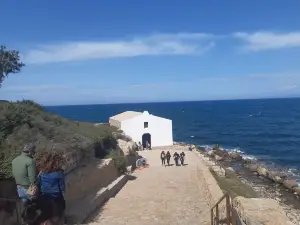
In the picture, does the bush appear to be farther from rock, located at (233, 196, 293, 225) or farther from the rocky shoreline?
rock, located at (233, 196, 293, 225)

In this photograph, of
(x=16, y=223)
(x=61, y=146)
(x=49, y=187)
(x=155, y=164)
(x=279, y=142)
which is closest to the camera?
(x=49, y=187)

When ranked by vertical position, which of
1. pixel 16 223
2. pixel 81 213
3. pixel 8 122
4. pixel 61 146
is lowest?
pixel 81 213

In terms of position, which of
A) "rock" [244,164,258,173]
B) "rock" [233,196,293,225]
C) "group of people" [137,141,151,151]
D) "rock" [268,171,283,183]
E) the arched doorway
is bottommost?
"rock" [244,164,258,173]

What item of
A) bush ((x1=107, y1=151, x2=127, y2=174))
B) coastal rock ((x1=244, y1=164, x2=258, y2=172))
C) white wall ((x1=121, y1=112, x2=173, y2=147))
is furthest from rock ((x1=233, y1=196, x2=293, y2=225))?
white wall ((x1=121, y1=112, x2=173, y2=147))

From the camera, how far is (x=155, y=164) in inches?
1278

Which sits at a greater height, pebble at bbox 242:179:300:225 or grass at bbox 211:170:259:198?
grass at bbox 211:170:259:198

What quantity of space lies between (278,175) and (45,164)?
31.5 meters

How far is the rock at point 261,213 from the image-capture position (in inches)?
299

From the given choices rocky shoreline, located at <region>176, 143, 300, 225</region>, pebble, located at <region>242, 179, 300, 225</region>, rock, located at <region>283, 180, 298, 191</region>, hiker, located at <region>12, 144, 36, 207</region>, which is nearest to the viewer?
hiker, located at <region>12, 144, 36, 207</region>

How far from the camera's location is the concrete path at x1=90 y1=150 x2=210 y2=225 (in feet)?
43.7

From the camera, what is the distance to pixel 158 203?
16312 millimetres

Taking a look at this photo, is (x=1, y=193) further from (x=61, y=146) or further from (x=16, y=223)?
(x=61, y=146)

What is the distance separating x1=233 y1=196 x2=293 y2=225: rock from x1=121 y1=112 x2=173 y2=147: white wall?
36.3 meters

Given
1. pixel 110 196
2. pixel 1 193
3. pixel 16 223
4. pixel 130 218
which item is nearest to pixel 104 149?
pixel 110 196
